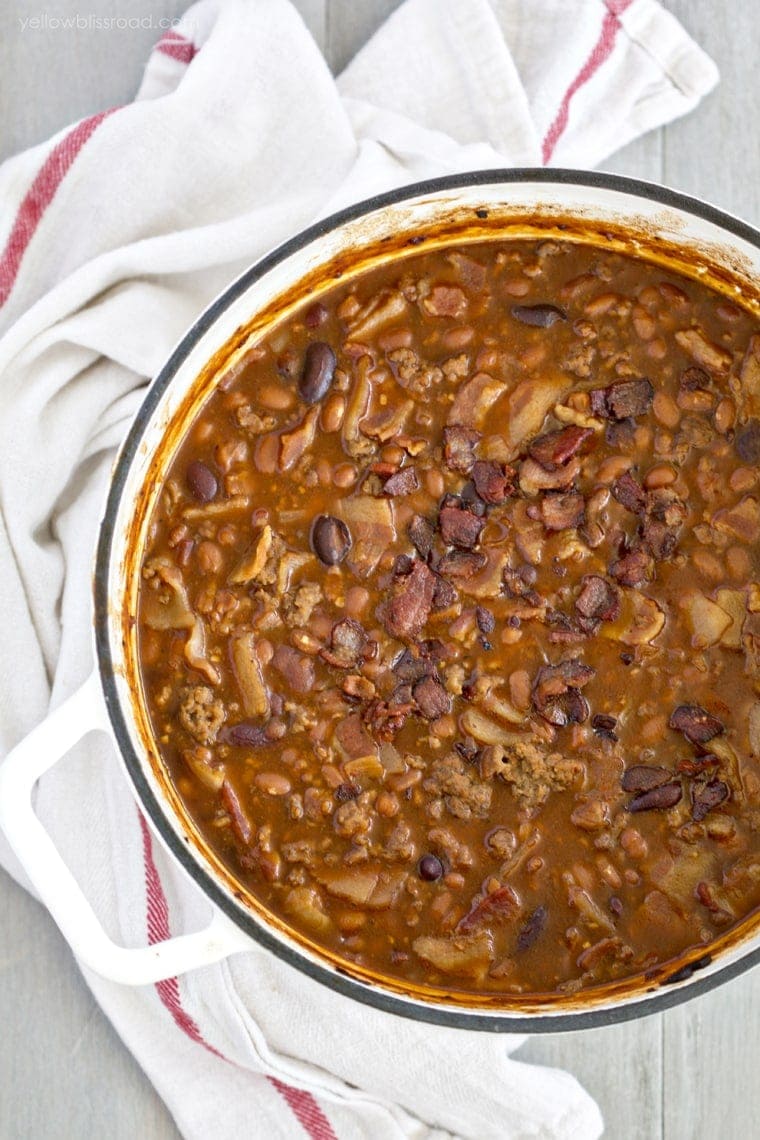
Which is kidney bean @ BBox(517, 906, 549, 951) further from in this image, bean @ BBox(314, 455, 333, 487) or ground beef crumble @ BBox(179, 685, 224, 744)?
bean @ BBox(314, 455, 333, 487)

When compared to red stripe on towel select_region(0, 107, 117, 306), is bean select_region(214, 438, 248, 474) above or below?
below

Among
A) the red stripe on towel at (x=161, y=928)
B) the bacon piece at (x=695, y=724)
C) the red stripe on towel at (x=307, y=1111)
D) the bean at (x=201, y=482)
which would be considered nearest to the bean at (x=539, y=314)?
the bean at (x=201, y=482)

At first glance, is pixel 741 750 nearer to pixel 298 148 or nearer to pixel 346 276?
pixel 346 276

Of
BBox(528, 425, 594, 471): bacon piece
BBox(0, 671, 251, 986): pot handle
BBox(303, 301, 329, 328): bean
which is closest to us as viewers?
BBox(0, 671, 251, 986): pot handle

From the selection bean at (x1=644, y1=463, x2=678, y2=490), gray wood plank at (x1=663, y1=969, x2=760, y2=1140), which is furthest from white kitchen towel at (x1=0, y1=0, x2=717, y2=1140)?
bean at (x1=644, y1=463, x2=678, y2=490)

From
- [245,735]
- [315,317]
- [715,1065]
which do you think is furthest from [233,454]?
[715,1065]

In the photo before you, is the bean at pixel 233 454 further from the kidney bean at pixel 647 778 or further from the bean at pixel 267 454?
the kidney bean at pixel 647 778

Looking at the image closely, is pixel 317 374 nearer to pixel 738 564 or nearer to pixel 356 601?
pixel 356 601

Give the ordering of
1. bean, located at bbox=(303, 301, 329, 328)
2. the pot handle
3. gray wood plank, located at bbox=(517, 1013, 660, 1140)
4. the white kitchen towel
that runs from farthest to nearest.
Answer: gray wood plank, located at bbox=(517, 1013, 660, 1140)
the white kitchen towel
bean, located at bbox=(303, 301, 329, 328)
the pot handle


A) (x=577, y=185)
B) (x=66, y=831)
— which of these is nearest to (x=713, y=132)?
(x=577, y=185)
